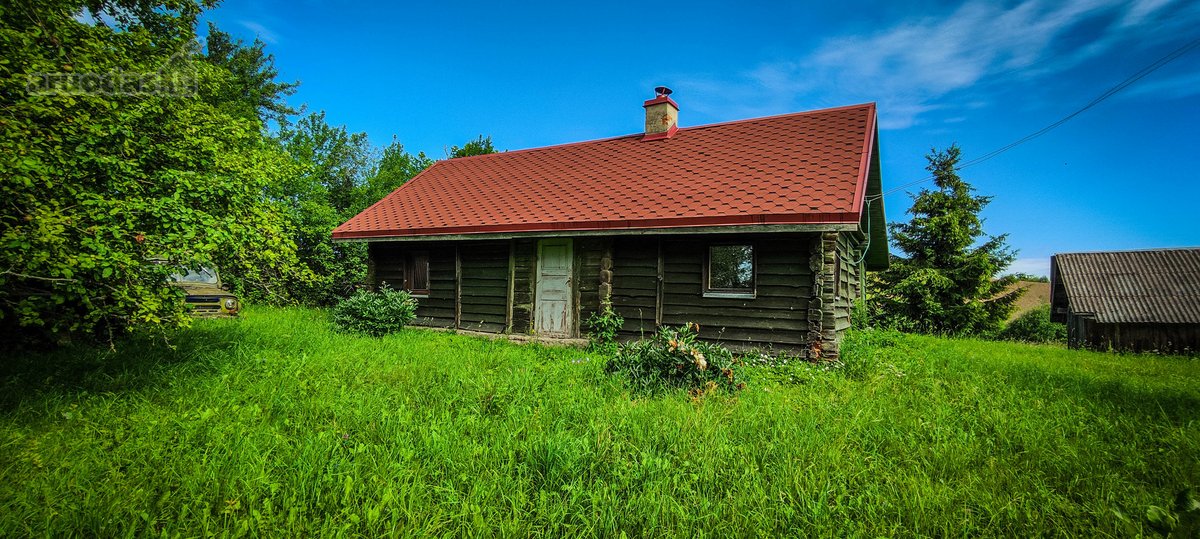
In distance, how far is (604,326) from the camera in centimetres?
968

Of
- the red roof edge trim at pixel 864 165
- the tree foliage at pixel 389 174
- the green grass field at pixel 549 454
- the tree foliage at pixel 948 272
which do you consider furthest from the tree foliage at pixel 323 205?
the tree foliage at pixel 948 272

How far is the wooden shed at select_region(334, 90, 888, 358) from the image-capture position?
828cm

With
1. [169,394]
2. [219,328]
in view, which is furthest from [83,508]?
[219,328]

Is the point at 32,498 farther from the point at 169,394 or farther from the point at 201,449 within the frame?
the point at 169,394

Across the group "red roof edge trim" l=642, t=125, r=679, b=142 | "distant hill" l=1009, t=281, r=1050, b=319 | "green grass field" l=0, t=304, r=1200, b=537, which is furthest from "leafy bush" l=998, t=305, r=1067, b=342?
"green grass field" l=0, t=304, r=1200, b=537

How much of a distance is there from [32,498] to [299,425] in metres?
1.52

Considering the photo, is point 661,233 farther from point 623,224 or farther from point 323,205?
point 323,205

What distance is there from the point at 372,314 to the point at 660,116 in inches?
332

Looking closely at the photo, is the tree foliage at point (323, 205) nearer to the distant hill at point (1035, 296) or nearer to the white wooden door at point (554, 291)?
the white wooden door at point (554, 291)

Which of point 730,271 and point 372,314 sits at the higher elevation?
point 730,271

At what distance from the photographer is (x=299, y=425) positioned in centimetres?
425

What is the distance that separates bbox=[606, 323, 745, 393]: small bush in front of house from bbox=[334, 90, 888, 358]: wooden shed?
2.75m

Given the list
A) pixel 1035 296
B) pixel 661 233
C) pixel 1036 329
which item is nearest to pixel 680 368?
pixel 661 233

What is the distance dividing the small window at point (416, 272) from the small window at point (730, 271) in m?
7.11
